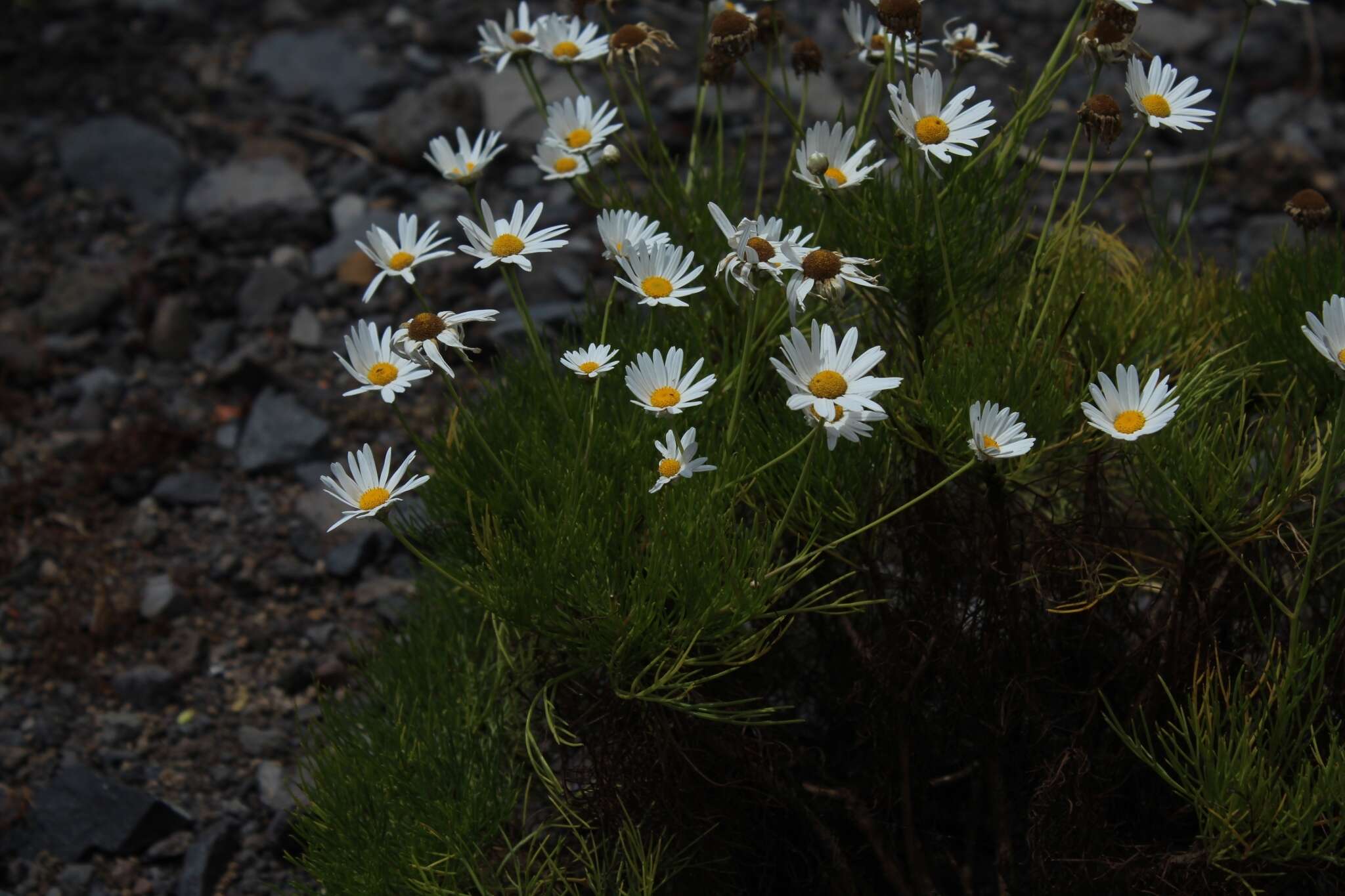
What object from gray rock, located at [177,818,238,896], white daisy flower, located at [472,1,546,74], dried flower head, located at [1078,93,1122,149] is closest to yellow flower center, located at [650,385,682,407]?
dried flower head, located at [1078,93,1122,149]

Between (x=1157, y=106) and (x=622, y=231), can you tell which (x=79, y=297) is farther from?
(x=1157, y=106)

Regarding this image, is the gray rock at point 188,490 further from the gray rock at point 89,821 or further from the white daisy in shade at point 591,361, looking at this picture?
the white daisy in shade at point 591,361

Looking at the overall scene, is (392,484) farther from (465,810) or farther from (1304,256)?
(1304,256)

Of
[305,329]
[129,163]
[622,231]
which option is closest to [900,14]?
[622,231]

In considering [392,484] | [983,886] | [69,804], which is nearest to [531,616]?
[392,484]

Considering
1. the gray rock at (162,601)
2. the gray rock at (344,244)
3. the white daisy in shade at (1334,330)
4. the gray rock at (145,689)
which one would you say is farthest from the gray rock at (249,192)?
the white daisy in shade at (1334,330)
